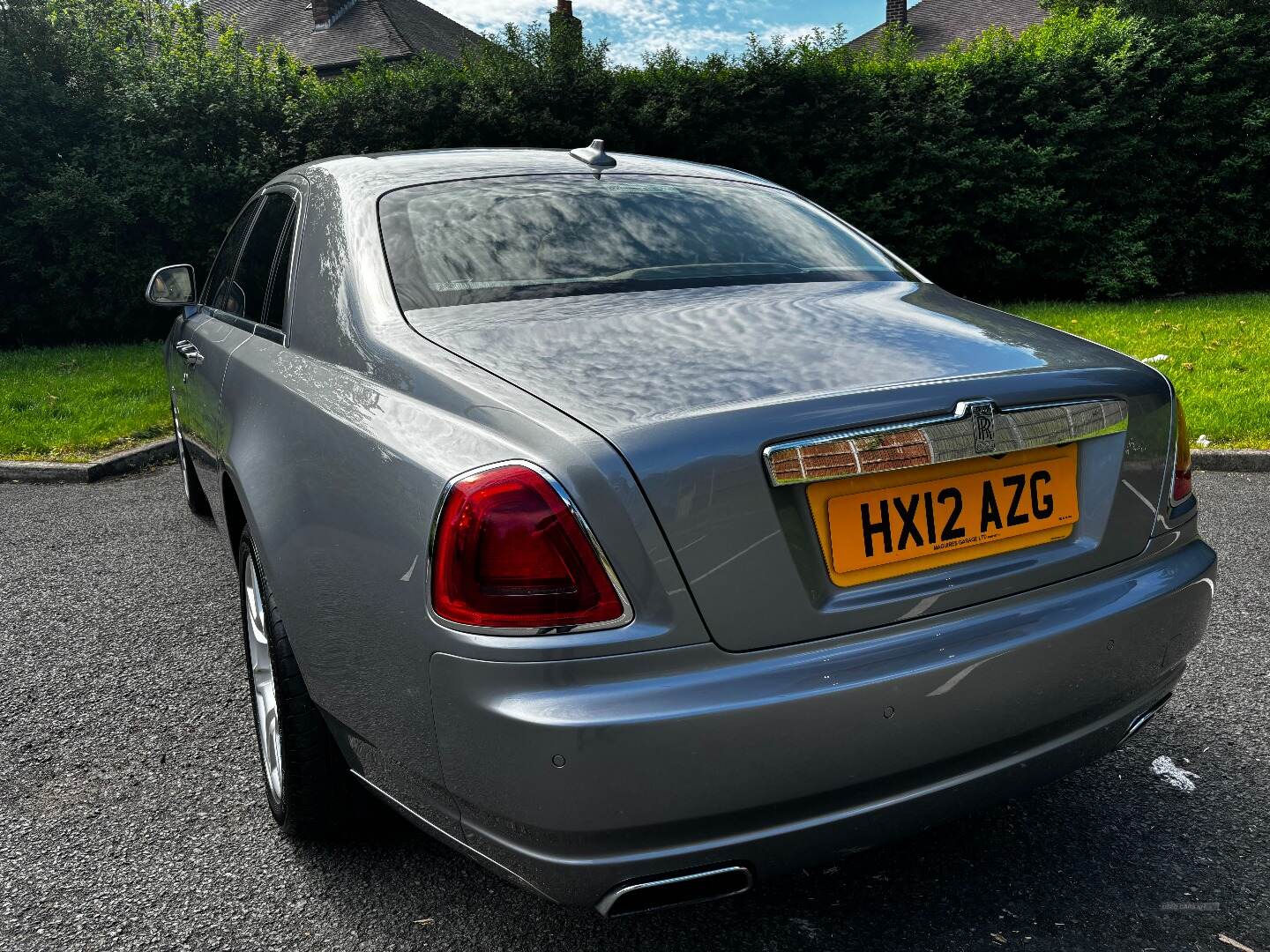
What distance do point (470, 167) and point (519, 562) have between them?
1.64 meters

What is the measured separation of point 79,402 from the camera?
26.0ft

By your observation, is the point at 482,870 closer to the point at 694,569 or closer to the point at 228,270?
the point at 694,569

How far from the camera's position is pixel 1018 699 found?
177 centimetres

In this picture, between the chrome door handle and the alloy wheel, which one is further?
the chrome door handle

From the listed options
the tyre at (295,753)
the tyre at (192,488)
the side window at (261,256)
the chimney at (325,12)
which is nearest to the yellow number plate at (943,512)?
the tyre at (295,753)

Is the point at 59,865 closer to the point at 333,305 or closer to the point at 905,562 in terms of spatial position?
the point at 333,305

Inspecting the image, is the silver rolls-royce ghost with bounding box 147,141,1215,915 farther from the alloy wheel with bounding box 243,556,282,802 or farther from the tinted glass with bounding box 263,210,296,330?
the tinted glass with bounding box 263,210,296,330

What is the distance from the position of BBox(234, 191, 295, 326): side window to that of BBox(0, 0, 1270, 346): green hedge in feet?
27.4

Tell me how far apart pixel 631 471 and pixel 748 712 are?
398 millimetres

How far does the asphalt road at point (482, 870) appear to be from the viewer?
6.77 ft

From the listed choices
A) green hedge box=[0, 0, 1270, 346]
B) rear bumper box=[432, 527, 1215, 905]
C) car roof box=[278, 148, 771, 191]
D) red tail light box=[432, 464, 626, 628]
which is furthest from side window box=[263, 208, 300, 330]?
green hedge box=[0, 0, 1270, 346]

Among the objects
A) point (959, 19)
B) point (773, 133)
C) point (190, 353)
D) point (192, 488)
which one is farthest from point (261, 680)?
point (959, 19)

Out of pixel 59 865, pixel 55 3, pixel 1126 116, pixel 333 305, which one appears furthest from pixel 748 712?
pixel 55 3

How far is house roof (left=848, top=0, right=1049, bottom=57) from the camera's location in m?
31.5
